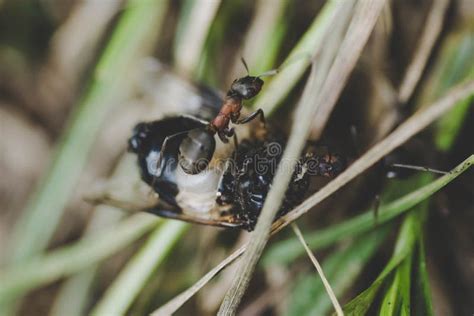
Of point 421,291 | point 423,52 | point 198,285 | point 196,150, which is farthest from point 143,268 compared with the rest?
point 423,52

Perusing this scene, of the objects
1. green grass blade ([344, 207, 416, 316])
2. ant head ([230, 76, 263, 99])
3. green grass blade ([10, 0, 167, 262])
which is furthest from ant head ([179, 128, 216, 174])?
green grass blade ([10, 0, 167, 262])

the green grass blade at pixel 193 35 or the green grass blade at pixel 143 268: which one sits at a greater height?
the green grass blade at pixel 193 35

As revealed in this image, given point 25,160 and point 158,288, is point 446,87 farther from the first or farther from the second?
point 25,160

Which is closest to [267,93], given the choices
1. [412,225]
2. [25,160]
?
[412,225]

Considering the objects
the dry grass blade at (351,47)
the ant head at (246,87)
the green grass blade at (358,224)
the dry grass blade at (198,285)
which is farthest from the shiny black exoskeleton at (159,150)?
the green grass blade at (358,224)

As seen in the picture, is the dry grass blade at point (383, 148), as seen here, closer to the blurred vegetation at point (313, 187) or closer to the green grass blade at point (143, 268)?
the blurred vegetation at point (313, 187)

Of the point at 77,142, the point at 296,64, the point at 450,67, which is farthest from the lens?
the point at 77,142

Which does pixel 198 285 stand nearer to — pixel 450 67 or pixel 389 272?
pixel 389 272

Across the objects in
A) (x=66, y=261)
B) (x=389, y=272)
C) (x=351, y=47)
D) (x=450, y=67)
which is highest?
(x=351, y=47)
